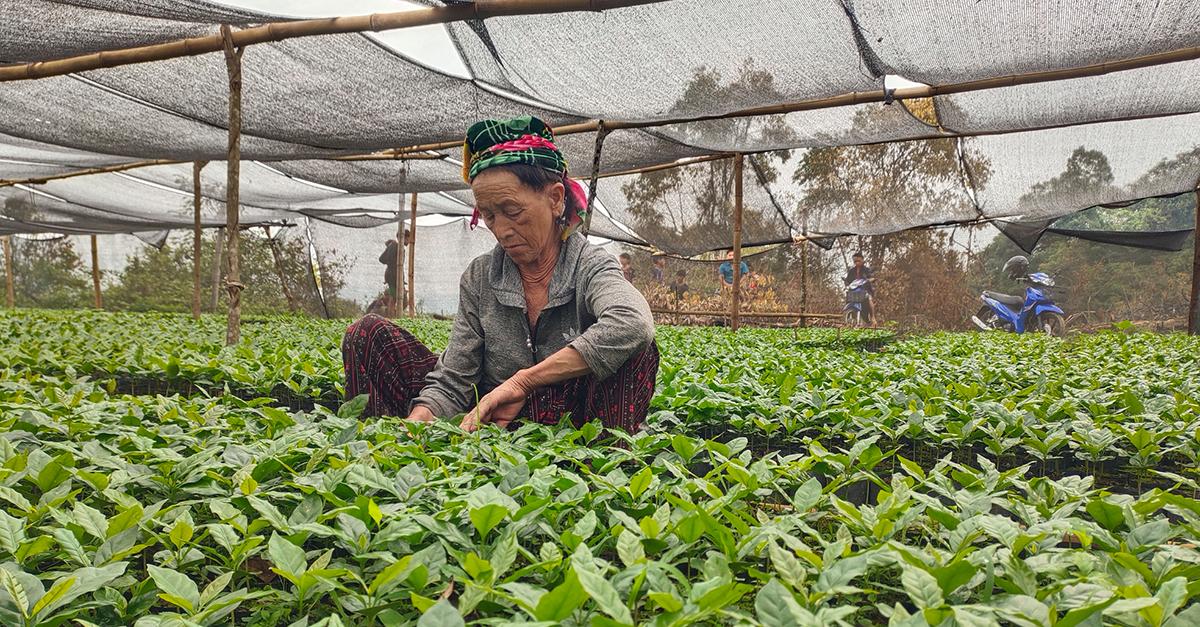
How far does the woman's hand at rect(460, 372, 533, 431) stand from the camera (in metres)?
2.07

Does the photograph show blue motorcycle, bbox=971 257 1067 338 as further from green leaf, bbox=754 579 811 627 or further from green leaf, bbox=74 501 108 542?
green leaf, bbox=74 501 108 542

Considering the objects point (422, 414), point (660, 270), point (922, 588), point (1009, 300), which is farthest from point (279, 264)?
point (922, 588)

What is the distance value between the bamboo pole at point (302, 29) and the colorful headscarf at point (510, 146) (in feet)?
5.25

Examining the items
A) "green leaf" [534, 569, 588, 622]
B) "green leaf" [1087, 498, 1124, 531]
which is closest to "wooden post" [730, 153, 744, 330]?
"green leaf" [1087, 498, 1124, 531]

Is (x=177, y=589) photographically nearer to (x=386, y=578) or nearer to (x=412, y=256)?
(x=386, y=578)

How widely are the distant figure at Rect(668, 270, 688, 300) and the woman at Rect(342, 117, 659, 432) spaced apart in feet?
41.1

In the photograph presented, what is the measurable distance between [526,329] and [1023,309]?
1209 centimetres

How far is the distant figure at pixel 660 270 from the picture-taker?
15.3m

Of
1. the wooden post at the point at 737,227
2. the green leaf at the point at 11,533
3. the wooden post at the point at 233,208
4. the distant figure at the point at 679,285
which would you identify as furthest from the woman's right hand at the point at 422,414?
the distant figure at the point at 679,285

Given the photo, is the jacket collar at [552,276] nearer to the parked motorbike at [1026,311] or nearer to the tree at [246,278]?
the parked motorbike at [1026,311]

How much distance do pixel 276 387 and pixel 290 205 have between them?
32.0ft

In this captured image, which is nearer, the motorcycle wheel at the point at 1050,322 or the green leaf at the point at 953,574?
the green leaf at the point at 953,574

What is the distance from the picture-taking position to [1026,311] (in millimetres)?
12117

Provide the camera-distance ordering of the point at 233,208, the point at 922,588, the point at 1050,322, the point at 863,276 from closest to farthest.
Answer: the point at 922,588 < the point at 233,208 < the point at 1050,322 < the point at 863,276
